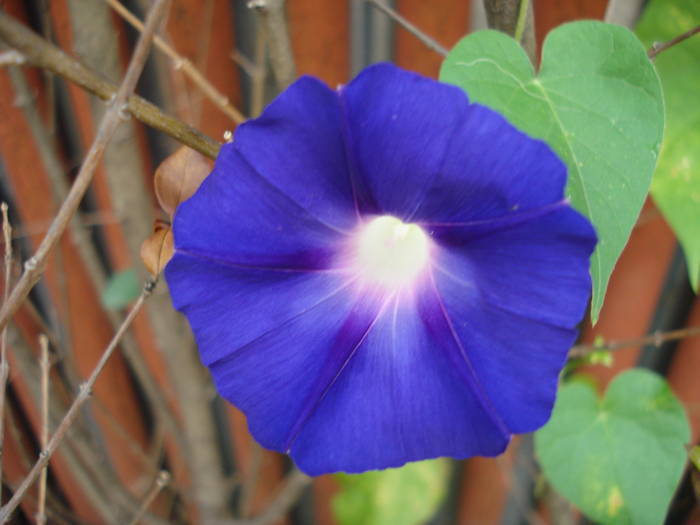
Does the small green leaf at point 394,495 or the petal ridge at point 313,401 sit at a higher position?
the small green leaf at point 394,495

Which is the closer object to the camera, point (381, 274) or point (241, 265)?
point (241, 265)

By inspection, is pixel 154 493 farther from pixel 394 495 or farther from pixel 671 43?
pixel 671 43

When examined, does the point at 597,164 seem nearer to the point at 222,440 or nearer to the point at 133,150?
the point at 133,150

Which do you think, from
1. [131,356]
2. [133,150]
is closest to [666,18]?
[133,150]

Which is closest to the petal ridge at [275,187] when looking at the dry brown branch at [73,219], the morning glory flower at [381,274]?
the morning glory flower at [381,274]

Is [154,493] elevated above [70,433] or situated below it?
below

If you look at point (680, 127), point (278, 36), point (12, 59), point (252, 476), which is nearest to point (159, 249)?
point (12, 59)

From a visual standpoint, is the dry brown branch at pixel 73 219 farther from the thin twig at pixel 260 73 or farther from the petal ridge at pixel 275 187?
the petal ridge at pixel 275 187
